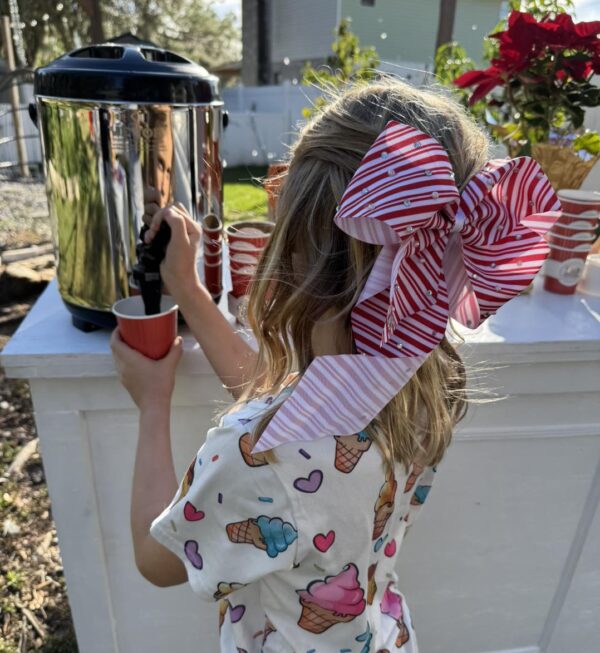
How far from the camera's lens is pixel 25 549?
1.95m

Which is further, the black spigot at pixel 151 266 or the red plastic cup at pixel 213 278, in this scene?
the red plastic cup at pixel 213 278

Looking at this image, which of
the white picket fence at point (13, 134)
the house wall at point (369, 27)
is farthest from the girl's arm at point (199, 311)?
the house wall at point (369, 27)

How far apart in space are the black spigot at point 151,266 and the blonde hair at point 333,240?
9.3 inches

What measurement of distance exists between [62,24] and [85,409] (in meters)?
15.1

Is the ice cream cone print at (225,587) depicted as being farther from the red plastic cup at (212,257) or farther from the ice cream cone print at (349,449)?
the red plastic cup at (212,257)

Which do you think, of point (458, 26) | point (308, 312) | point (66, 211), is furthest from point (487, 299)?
point (458, 26)

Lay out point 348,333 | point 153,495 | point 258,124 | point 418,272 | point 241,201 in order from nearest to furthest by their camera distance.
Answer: point 418,272 → point 348,333 → point 153,495 → point 241,201 → point 258,124

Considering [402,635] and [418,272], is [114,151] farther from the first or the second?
[402,635]

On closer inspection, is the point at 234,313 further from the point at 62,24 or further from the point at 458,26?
the point at 62,24

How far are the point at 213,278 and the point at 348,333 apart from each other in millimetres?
420

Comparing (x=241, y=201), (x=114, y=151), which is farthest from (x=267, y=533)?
(x=241, y=201)

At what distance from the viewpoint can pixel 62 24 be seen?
13164 millimetres

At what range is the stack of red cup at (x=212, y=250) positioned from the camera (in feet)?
3.33

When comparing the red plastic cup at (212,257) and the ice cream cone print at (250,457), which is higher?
the red plastic cup at (212,257)
